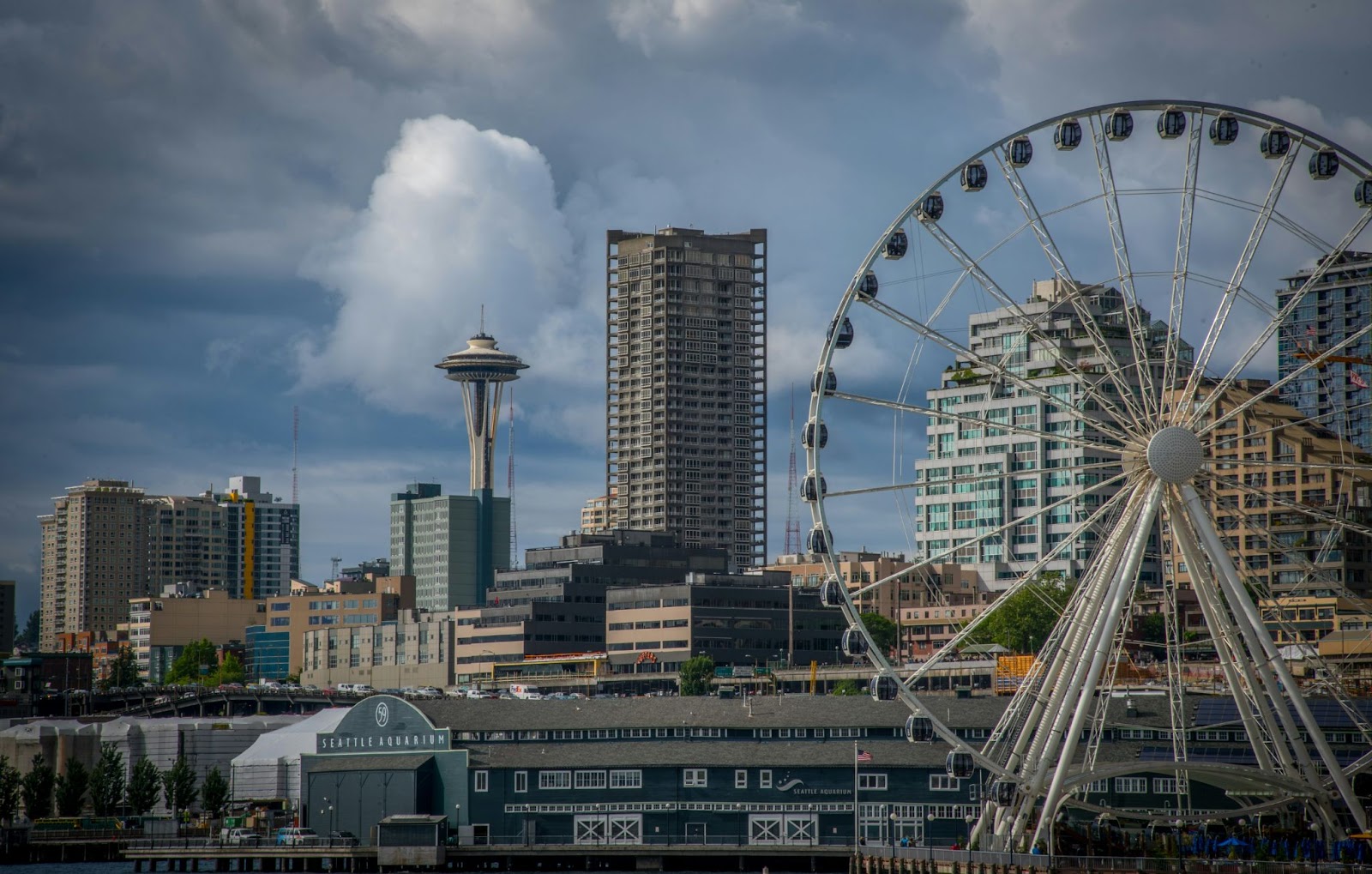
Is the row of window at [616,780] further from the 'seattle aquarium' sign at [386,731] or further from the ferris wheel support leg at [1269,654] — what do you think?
the ferris wheel support leg at [1269,654]

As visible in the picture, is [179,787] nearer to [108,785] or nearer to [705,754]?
[108,785]

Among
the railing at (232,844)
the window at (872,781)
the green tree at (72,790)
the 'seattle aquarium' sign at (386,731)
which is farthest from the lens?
the green tree at (72,790)

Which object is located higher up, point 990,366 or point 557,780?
point 990,366

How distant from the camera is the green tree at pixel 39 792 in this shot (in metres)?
171

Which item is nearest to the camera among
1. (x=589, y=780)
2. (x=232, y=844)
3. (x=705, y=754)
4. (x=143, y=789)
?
(x=705, y=754)

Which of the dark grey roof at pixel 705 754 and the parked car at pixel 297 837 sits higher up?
the dark grey roof at pixel 705 754

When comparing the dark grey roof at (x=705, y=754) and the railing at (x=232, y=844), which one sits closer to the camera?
the dark grey roof at (x=705, y=754)

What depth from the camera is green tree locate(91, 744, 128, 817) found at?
169 meters

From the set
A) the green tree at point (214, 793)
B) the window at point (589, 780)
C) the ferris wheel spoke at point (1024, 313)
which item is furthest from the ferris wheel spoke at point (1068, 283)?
the green tree at point (214, 793)

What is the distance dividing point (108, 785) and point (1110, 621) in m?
102

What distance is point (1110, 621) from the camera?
9350cm

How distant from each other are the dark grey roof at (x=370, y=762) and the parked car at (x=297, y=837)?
4284 millimetres

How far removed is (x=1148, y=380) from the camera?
94688mm

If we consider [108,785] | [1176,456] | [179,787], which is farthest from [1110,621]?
[108,785]
